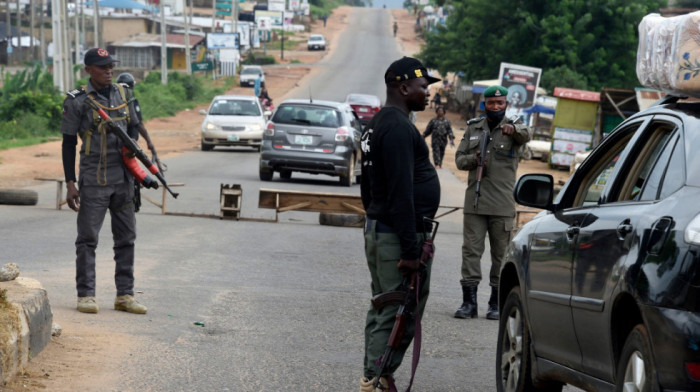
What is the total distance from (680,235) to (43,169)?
23.6 metres

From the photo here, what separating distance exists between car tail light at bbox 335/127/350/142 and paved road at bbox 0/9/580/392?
4.00 m

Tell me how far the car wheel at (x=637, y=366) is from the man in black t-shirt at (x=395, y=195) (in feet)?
5.60

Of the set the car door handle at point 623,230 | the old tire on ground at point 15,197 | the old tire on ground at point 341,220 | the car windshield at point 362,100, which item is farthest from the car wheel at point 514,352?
the car windshield at point 362,100

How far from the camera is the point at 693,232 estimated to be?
361cm

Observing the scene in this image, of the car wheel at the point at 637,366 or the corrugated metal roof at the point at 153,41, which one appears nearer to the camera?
the car wheel at the point at 637,366

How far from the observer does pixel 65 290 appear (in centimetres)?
927

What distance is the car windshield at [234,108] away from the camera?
107ft

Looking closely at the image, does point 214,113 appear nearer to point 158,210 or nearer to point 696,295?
point 158,210

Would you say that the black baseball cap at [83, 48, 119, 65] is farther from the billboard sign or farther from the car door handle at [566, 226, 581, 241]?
the billboard sign

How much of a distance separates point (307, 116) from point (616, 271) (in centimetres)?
1895

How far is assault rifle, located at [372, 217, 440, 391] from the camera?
18.7 ft

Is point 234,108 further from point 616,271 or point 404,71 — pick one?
point 616,271

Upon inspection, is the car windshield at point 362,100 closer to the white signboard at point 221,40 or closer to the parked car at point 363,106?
the parked car at point 363,106

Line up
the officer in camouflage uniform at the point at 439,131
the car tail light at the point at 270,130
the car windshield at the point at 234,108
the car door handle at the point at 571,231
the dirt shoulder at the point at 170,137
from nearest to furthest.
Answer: the car door handle at the point at 571,231 → the car tail light at the point at 270,130 → the dirt shoulder at the point at 170,137 → the officer in camouflage uniform at the point at 439,131 → the car windshield at the point at 234,108
